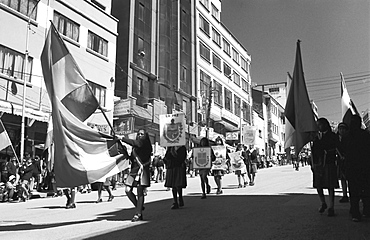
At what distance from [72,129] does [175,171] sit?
2.91 meters

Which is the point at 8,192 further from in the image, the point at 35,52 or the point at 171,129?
the point at 171,129

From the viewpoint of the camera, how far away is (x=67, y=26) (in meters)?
25.0

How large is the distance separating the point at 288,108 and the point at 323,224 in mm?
3301

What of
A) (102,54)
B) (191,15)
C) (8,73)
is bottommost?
(8,73)

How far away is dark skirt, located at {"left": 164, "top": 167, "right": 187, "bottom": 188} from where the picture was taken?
9219 millimetres

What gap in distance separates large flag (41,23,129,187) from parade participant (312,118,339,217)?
4.14 meters

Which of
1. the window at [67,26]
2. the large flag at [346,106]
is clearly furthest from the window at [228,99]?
the large flag at [346,106]

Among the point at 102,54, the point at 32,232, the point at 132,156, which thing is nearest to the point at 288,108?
the point at 132,156

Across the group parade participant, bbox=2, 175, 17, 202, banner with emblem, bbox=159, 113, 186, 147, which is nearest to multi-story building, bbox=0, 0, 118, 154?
banner with emblem, bbox=159, 113, 186, 147

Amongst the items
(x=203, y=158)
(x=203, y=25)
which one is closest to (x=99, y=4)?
(x=203, y=25)

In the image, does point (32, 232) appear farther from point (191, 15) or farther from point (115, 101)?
point (191, 15)

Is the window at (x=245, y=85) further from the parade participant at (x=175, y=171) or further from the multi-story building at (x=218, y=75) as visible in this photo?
the parade participant at (x=175, y=171)

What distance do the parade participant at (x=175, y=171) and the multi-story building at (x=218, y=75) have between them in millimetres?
30777

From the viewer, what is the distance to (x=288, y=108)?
9102 millimetres
